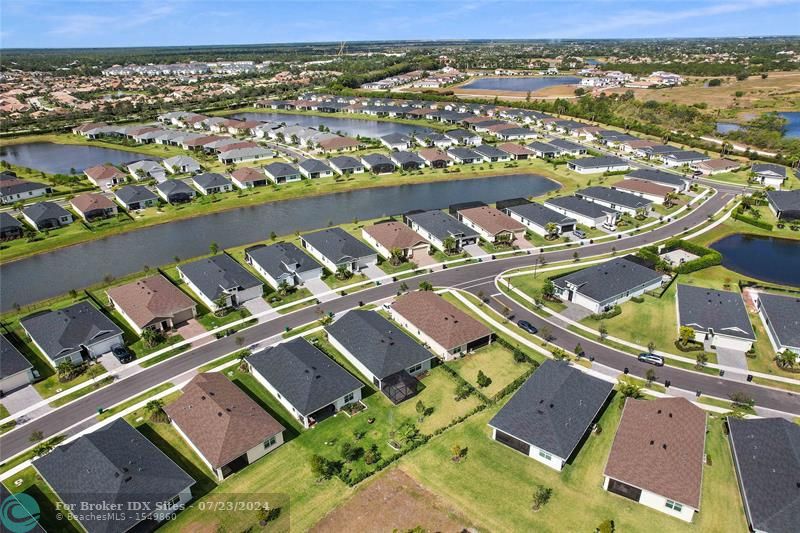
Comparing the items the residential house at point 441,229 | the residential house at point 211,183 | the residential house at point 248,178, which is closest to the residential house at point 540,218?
the residential house at point 441,229

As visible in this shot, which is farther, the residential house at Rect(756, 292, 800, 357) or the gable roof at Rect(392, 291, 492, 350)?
the gable roof at Rect(392, 291, 492, 350)

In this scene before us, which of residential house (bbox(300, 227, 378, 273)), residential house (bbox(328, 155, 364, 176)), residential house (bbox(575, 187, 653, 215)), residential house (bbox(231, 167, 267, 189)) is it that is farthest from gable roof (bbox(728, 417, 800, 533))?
residential house (bbox(231, 167, 267, 189))

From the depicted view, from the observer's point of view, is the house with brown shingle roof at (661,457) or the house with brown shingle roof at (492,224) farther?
the house with brown shingle roof at (492,224)

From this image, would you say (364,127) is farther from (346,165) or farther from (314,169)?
(314,169)

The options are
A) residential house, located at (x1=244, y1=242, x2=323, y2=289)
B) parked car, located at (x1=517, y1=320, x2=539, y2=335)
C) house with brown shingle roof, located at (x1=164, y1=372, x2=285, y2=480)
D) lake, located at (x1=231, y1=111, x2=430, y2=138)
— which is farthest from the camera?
lake, located at (x1=231, y1=111, x2=430, y2=138)

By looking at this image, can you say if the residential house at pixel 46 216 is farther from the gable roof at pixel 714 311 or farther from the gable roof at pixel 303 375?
the gable roof at pixel 714 311

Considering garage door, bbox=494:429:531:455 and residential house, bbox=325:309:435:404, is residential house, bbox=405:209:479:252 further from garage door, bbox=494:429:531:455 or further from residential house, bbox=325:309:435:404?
garage door, bbox=494:429:531:455

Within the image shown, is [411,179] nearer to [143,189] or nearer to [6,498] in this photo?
[143,189]
